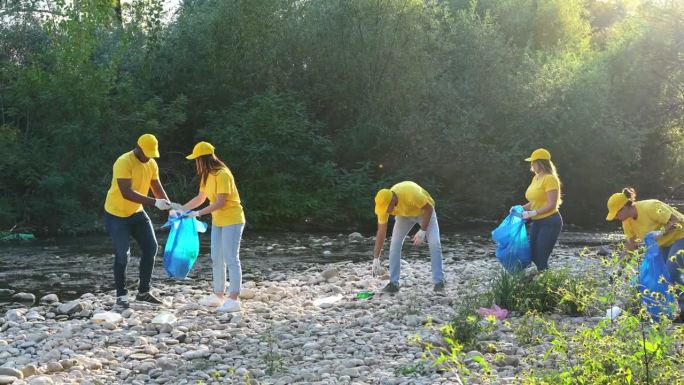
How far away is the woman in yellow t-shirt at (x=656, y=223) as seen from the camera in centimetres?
687

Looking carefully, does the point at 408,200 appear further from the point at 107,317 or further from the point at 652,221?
the point at 107,317

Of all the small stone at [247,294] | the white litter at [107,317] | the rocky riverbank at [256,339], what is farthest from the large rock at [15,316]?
the small stone at [247,294]

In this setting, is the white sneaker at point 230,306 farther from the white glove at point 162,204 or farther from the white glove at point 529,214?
the white glove at point 529,214

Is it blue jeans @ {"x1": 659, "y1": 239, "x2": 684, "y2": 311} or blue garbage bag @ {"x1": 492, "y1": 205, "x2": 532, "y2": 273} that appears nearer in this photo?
blue jeans @ {"x1": 659, "y1": 239, "x2": 684, "y2": 311}

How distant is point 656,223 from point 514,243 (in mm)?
2109

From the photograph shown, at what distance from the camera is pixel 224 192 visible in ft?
26.5

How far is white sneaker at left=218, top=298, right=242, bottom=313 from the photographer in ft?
27.9

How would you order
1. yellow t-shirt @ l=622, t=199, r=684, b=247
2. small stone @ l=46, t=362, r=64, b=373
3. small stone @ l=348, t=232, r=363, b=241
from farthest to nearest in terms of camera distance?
1. small stone @ l=348, t=232, r=363, b=241
2. yellow t-shirt @ l=622, t=199, r=684, b=247
3. small stone @ l=46, t=362, r=64, b=373

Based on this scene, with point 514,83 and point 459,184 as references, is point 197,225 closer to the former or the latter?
point 459,184

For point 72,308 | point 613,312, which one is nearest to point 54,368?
point 72,308

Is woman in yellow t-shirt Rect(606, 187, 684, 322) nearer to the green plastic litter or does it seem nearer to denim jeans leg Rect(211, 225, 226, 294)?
denim jeans leg Rect(211, 225, 226, 294)

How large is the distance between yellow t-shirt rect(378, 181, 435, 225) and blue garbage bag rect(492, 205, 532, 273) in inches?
40.5

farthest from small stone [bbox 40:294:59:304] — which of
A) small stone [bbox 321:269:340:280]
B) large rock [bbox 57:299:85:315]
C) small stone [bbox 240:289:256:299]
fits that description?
small stone [bbox 321:269:340:280]

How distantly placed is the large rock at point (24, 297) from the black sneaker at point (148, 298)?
6.55 ft
